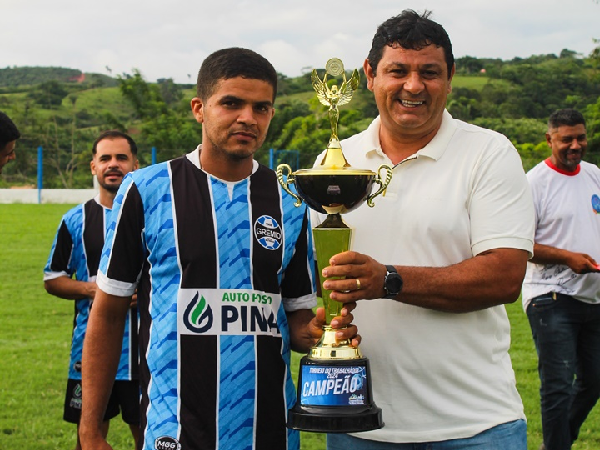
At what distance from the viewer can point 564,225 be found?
5.57 m

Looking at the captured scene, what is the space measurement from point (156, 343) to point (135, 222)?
364 mm

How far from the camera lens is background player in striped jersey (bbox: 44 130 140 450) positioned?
5.04 meters

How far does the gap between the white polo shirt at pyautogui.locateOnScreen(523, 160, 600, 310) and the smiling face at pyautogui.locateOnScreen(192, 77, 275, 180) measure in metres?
3.32

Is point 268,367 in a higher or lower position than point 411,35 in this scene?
lower

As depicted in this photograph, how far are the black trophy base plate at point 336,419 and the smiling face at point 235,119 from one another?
787 millimetres

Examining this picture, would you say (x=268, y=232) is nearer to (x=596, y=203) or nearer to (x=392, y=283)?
(x=392, y=283)

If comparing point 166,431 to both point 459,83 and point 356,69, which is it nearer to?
point 356,69

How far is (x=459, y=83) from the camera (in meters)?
65.6

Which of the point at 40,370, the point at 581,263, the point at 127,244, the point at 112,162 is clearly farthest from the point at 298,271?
the point at 40,370

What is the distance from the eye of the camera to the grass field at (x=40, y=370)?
580 centimetres

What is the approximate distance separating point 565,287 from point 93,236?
2.87m

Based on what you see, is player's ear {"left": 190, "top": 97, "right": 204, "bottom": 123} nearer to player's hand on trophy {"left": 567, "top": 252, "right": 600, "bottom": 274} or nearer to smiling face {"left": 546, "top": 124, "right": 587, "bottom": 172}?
player's hand on trophy {"left": 567, "top": 252, "right": 600, "bottom": 274}

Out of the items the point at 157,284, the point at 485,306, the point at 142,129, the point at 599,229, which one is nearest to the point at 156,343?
the point at 157,284

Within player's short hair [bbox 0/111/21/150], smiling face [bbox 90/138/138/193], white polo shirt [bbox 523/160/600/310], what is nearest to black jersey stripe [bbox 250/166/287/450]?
player's short hair [bbox 0/111/21/150]
